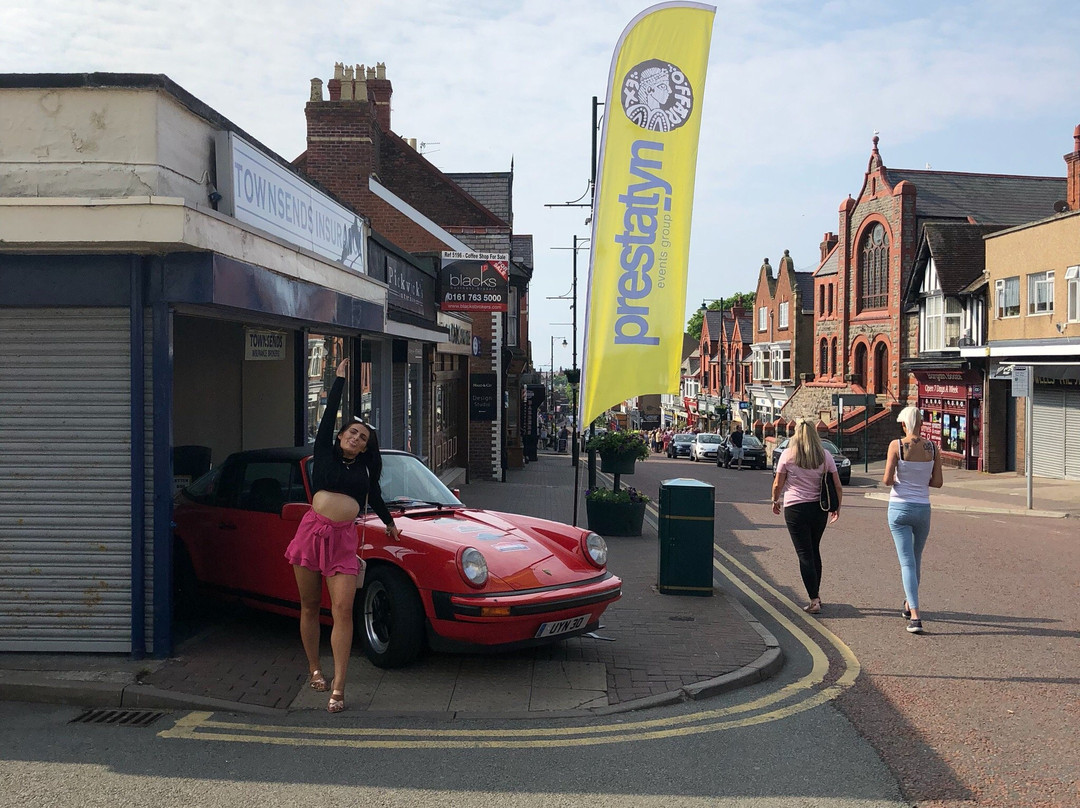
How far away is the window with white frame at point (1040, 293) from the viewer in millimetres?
28156

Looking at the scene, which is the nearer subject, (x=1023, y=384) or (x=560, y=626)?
(x=560, y=626)

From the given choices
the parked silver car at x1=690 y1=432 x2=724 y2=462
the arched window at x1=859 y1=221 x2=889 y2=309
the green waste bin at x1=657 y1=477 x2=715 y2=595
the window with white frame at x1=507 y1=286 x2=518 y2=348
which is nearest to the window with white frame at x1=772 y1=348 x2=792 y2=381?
the arched window at x1=859 y1=221 x2=889 y2=309

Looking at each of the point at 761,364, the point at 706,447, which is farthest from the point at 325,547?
the point at 761,364

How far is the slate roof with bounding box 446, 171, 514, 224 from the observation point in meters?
31.0

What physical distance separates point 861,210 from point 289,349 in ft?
129

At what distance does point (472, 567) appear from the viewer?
6250 mm

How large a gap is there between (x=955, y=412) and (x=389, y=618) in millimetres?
32525

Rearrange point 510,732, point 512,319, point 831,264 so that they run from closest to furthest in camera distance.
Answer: point 510,732
point 512,319
point 831,264

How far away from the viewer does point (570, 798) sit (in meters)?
4.54

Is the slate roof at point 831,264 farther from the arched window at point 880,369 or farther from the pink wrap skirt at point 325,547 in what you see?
the pink wrap skirt at point 325,547

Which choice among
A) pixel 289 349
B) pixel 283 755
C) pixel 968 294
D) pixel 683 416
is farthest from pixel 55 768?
pixel 683 416

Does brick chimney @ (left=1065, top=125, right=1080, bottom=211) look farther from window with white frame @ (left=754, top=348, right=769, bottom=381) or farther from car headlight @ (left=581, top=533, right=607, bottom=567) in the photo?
window with white frame @ (left=754, top=348, right=769, bottom=381)

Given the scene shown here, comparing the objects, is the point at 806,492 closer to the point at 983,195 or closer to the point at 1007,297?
the point at 1007,297

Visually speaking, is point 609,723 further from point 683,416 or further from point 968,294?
point 683,416
